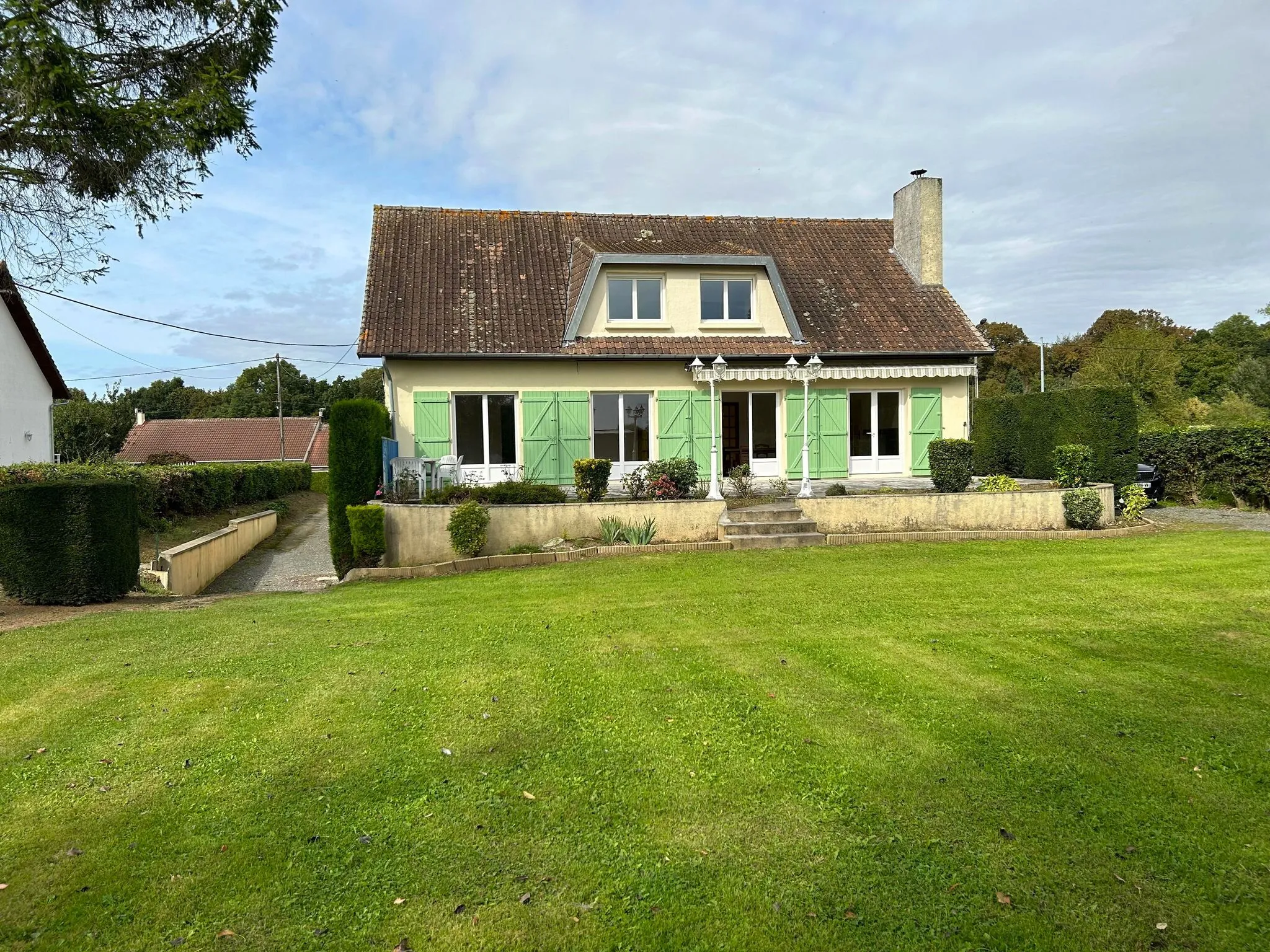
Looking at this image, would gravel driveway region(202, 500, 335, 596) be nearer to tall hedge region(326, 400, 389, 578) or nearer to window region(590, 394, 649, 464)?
tall hedge region(326, 400, 389, 578)

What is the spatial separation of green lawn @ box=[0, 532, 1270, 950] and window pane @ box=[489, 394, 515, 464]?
416 inches

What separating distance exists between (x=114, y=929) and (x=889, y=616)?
6.44m

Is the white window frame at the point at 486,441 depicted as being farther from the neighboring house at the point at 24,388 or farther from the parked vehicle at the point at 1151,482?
the neighboring house at the point at 24,388

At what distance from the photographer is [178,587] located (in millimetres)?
12266

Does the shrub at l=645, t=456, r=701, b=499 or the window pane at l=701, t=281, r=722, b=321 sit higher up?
the window pane at l=701, t=281, r=722, b=321

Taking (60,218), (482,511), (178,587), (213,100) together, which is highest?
(213,100)

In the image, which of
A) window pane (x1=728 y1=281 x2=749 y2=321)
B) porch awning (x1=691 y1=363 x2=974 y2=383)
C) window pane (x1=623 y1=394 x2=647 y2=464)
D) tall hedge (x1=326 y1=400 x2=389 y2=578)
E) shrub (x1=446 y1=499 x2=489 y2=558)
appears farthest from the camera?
window pane (x1=728 y1=281 x2=749 y2=321)

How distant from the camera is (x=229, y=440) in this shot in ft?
184

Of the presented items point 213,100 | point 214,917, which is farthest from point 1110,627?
point 213,100

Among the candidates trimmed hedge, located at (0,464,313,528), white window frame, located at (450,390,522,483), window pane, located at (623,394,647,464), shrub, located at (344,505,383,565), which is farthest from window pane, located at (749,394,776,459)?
trimmed hedge, located at (0,464,313,528)

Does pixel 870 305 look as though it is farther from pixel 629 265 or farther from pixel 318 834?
pixel 318 834

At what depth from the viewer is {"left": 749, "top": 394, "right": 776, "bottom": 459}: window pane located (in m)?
19.1

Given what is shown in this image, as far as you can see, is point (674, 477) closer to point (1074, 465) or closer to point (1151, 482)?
point (1074, 465)

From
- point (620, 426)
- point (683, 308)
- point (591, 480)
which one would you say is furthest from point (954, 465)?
point (620, 426)
